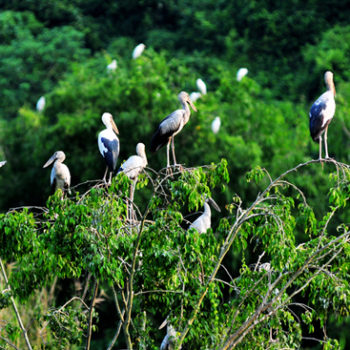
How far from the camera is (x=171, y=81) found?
55.7 feet

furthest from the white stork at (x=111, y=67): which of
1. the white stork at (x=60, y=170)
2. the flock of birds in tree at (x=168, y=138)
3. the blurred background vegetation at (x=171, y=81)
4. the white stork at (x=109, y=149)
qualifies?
the white stork at (x=60, y=170)

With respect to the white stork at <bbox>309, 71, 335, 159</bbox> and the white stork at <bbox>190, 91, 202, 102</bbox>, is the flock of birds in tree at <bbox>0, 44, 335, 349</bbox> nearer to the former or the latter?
the white stork at <bbox>309, 71, 335, 159</bbox>

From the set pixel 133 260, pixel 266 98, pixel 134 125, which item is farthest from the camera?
pixel 266 98

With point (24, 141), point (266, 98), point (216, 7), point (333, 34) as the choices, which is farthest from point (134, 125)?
point (216, 7)

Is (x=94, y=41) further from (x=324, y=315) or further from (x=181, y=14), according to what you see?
(x=324, y=315)

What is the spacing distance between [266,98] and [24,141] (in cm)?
536

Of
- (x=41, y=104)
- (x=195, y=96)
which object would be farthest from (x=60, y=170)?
(x=41, y=104)

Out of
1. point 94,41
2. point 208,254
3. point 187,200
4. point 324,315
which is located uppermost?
point 187,200

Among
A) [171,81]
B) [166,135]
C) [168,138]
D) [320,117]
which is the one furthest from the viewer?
[171,81]

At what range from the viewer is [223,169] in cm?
671

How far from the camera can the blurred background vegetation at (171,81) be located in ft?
50.8

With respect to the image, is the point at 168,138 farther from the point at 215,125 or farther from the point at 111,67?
the point at 111,67

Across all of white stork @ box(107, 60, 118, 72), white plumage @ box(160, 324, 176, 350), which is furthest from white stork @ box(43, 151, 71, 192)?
white stork @ box(107, 60, 118, 72)

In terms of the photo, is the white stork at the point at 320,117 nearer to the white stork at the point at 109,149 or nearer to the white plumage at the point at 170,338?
the white stork at the point at 109,149
